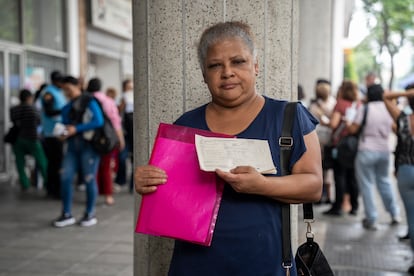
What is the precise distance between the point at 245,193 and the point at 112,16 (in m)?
14.0

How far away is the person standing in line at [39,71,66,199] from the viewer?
8438mm

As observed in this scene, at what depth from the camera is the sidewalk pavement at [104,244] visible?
5.20 meters

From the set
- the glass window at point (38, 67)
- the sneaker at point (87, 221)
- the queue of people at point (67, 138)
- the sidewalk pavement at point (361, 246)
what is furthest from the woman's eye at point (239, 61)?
the glass window at point (38, 67)

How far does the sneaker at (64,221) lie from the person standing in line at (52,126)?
198 cm

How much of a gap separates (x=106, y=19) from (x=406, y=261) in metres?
11.4

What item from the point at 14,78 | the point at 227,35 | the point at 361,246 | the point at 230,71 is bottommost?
the point at 361,246

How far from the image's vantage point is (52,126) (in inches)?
337

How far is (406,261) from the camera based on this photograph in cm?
564

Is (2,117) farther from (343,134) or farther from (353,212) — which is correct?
(353,212)

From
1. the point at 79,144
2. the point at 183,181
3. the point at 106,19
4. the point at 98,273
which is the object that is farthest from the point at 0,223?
the point at 106,19

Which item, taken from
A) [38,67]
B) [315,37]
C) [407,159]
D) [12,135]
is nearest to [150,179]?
[407,159]

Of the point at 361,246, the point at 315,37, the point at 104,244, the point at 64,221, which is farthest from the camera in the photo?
the point at 315,37

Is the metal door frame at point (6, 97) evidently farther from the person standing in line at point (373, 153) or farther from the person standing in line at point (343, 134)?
the person standing in line at point (373, 153)

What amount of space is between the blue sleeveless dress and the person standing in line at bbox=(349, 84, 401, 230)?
5.19 meters
